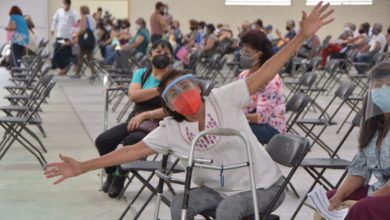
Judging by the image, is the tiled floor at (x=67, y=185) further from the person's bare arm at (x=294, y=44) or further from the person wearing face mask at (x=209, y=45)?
the person wearing face mask at (x=209, y=45)

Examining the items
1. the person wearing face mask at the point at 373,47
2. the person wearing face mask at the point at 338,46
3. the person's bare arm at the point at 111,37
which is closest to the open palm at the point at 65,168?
the person wearing face mask at the point at 373,47

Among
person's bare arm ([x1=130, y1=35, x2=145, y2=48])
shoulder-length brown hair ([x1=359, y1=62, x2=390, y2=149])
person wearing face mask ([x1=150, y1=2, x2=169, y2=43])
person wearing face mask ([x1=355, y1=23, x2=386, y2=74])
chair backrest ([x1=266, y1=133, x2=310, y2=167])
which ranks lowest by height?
person wearing face mask ([x1=355, y1=23, x2=386, y2=74])

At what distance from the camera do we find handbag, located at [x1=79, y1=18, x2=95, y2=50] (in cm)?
1786

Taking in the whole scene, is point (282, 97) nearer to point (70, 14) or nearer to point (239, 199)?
point (239, 199)

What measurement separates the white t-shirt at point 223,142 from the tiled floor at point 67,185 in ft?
5.48

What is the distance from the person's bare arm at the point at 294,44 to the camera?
13.8 feet

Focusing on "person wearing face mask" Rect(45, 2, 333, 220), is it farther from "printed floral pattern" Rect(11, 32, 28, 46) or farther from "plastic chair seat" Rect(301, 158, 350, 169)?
"printed floral pattern" Rect(11, 32, 28, 46)

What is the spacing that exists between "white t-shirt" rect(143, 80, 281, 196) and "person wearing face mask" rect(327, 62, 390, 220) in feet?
1.43

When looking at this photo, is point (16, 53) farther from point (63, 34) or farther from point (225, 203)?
point (225, 203)

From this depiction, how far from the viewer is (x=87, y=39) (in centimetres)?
1786

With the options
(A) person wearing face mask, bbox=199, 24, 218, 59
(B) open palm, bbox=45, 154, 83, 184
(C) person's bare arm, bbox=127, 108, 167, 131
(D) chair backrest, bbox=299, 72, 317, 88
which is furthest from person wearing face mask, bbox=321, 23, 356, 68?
(B) open palm, bbox=45, 154, 83, 184

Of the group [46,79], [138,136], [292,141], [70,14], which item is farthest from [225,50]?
Answer: [292,141]

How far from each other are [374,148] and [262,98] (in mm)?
1911

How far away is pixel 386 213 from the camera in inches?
148
